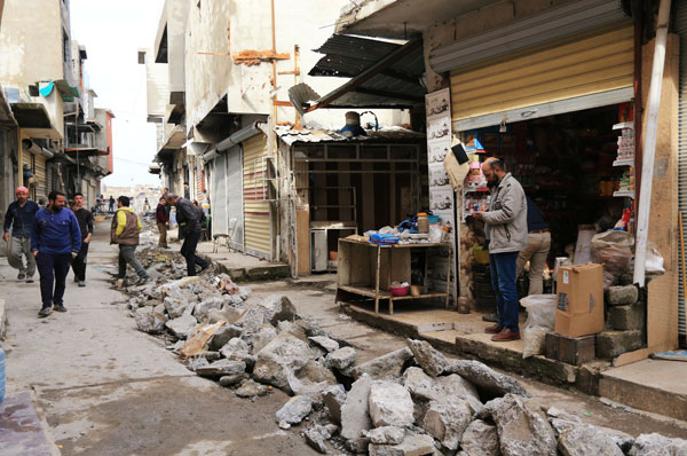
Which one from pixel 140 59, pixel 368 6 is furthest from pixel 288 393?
pixel 140 59

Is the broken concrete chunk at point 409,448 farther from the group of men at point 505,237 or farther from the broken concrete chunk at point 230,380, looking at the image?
the group of men at point 505,237

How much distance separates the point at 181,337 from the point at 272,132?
619 centimetres

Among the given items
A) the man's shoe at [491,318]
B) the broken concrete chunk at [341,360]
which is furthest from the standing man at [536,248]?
the broken concrete chunk at [341,360]

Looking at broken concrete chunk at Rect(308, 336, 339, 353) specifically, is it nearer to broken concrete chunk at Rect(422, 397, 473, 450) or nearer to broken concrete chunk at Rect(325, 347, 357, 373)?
broken concrete chunk at Rect(325, 347, 357, 373)

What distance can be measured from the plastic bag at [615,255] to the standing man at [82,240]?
8873 millimetres

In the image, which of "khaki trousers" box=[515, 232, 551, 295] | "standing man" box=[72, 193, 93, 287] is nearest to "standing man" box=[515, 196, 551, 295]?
"khaki trousers" box=[515, 232, 551, 295]

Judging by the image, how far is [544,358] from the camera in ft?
16.9

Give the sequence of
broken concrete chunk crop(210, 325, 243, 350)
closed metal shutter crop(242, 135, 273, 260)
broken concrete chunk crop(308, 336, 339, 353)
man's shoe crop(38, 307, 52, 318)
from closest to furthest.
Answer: broken concrete chunk crop(308, 336, 339, 353)
broken concrete chunk crop(210, 325, 243, 350)
man's shoe crop(38, 307, 52, 318)
closed metal shutter crop(242, 135, 273, 260)

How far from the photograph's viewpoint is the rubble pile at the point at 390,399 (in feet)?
12.1

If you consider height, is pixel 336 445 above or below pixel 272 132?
below

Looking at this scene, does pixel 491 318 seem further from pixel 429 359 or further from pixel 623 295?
pixel 429 359

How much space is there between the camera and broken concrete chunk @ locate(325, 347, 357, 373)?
5.65m

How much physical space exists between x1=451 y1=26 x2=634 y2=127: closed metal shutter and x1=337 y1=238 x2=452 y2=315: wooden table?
1775 millimetres

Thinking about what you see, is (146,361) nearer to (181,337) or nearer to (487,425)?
(181,337)
